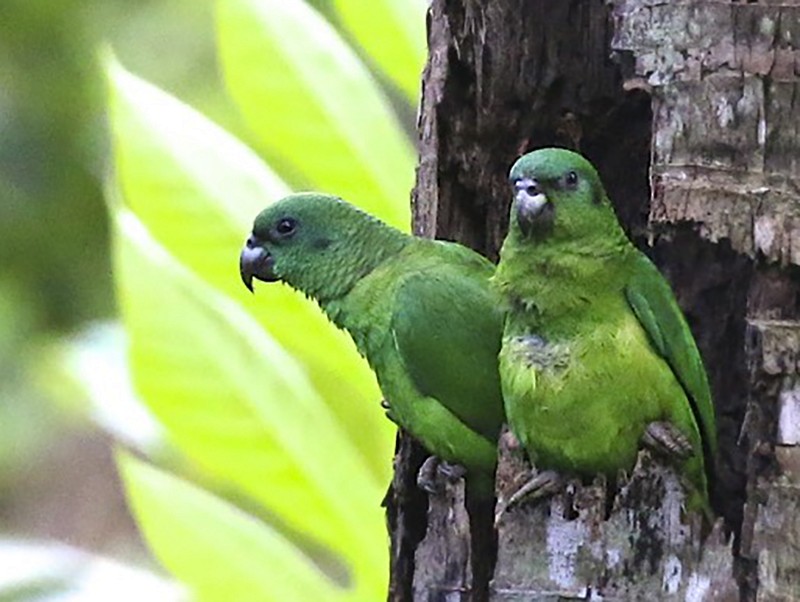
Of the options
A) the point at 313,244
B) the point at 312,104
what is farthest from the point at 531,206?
the point at 312,104

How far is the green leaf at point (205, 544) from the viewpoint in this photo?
9.36 feet

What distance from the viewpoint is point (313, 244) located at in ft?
9.05

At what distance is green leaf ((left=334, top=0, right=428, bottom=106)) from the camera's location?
2977mm

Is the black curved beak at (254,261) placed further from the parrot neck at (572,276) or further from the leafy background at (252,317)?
the parrot neck at (572,276)

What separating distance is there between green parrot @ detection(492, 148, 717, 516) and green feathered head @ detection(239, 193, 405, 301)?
15.8 inches

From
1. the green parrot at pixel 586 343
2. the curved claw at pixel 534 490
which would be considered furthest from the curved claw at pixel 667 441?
the curved claw at pixel 534 490

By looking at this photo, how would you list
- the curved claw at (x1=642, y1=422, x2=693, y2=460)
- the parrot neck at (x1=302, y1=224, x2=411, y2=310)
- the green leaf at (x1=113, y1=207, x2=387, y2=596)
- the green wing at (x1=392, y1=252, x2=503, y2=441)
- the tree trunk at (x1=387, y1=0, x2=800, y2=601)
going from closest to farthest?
the tree trunk at (x1=387, y1=0, x2=800, y2=601) < the curved claw at (x1=642, y1=422, x2=693, y2=460) < the green wing at (x1=392, y1=252, x2=503, y2=441) < the parrot neck at (x1=302, y1=224, x2=411, y2=310) < the green leaf at (x1=113, y1=207, x2=387, y2=596)

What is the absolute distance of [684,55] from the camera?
7.32 feet

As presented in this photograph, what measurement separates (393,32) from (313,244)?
530 mm

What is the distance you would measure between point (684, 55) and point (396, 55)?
3.10 feet

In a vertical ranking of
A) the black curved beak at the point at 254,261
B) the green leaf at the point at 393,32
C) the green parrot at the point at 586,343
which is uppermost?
the green leaf at the point at 393,32

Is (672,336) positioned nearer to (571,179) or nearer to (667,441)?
(667,441)

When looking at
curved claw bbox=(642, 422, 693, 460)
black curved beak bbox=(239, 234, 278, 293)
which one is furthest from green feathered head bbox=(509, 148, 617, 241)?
black curved beak bbox=(239, 234, 278, 293)

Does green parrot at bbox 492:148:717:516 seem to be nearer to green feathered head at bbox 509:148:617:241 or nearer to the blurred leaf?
green feathered head at bbox 509:148:617:241
